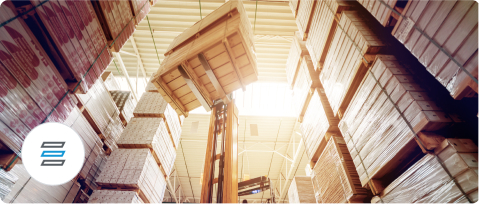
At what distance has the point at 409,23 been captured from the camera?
8.17ft

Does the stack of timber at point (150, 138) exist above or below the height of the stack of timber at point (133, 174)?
above

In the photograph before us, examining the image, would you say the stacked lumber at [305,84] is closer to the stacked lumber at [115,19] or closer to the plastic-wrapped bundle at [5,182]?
the stacked lumber at [115,19]

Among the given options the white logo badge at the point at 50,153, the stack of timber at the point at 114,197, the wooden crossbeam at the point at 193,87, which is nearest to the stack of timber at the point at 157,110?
the wooden crossbeam at the point at 193,87

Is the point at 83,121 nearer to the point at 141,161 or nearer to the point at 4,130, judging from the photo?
the point at 141,161

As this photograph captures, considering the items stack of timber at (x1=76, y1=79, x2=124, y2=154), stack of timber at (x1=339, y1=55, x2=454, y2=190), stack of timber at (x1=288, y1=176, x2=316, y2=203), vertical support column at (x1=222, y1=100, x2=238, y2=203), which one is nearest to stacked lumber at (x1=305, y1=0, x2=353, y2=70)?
stack of timber at (x1=339, y1=55, x2=454, y2=190)

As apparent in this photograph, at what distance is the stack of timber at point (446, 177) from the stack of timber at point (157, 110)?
4.87 metres

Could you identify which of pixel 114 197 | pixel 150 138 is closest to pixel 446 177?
pixel 114 197

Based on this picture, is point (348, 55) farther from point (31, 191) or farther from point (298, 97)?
point (31, 191)

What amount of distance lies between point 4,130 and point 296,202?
5.50 m

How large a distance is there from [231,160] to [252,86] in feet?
28.3

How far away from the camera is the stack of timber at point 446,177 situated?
189 cm

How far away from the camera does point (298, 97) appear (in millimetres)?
6105

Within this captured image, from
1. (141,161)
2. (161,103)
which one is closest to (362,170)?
(141,161)

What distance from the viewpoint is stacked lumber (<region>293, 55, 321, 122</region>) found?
5.19 metres
